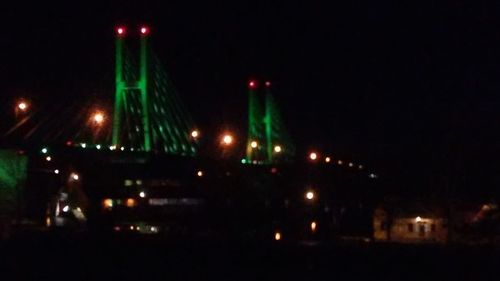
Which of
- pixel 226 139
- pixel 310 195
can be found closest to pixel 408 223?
pixel 310 195

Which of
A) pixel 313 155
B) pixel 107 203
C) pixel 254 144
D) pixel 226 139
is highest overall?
pixel 254 144

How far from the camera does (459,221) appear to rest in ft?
80.4

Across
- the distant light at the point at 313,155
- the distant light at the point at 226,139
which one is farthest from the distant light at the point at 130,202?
the distant light at the point at 313,155

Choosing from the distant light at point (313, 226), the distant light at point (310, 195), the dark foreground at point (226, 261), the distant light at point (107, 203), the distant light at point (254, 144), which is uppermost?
the distant light at point (254, 144)

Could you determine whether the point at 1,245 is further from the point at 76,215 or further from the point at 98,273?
the point at 76,215

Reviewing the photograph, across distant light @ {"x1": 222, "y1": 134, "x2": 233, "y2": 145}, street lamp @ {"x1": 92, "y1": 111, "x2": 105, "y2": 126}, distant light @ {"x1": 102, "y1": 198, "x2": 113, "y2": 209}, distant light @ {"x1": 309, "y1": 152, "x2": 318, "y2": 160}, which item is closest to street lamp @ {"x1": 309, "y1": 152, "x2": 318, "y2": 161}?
distant light @ {"x1": 309, "y1": 152, "x2": 318, "y2": 160}

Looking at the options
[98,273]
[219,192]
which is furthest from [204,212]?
[98,273]

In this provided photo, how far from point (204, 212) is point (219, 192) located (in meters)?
6.90

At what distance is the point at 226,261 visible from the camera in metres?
11.2

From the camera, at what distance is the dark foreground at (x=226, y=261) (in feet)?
34.0

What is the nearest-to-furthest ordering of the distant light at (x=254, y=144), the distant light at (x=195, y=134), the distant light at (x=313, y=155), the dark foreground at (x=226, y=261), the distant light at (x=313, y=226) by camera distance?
the dark foreground at (x=226, y=261) → the distant light at (x=313, y=226) → the distant light at (x=195, y=134) → the distant light at (x=254, y=144) → the distant light at (x=313, y=155)

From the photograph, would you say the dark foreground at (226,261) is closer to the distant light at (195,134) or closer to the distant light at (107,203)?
the distant light at (107,203)

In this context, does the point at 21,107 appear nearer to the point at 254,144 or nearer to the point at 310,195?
the point at 310,195

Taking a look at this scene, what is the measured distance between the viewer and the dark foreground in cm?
1037
